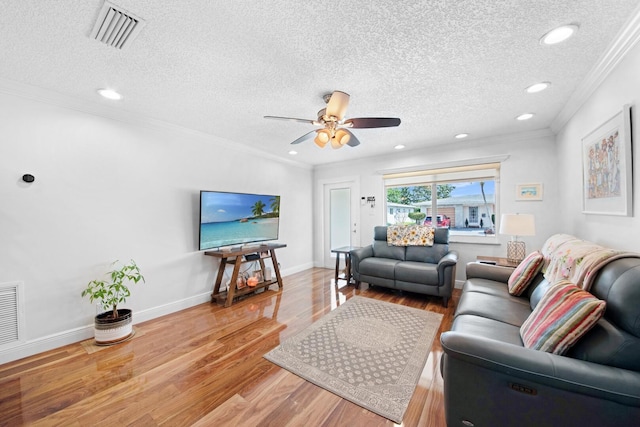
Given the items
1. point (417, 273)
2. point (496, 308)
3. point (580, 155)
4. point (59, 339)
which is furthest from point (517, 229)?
point (59, 339)

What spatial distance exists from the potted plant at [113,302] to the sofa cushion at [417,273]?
Answer: 11.0 ft

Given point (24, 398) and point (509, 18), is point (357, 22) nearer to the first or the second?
point (509, 18)

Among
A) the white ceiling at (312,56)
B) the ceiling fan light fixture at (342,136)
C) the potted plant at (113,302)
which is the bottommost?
the potted plant at (113,302)

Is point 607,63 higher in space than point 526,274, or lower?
higher

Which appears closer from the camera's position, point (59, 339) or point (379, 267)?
point (59, 339)

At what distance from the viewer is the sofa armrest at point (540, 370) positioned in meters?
1.01

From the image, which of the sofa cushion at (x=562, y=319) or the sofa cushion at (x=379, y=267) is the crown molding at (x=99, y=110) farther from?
the sofa cushion at (x=562, y=319)

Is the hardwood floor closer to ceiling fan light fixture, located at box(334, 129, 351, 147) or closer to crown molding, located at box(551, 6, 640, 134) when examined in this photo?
ceiling fan light fixture, located at box(334, 129, 351, 147)

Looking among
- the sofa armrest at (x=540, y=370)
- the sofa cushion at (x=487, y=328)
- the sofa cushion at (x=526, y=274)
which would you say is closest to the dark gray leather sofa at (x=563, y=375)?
the sofa armrest at (x=540, y=370)

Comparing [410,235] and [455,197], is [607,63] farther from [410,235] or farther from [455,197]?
[410,235]

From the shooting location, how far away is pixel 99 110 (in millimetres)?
2582

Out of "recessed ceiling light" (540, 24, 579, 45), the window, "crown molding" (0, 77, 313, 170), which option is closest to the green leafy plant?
"crown molding" (0, 77, 313, 170)

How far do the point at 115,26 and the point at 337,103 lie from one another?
1.54m

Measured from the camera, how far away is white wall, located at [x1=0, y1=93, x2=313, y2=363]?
7.13 ft
